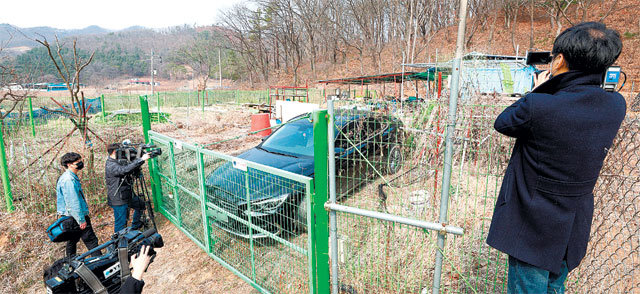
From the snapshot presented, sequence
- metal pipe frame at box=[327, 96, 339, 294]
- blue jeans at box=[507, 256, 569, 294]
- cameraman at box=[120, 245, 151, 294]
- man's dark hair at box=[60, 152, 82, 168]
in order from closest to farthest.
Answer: blue jeans at box=[507, 256, 569, 294] < cameraman at box=[120, 245, 151, 294] < metal pipe frame at box=[327, 96, 339, 294] < man's dark hair at box=[60, 152, 82, 168]

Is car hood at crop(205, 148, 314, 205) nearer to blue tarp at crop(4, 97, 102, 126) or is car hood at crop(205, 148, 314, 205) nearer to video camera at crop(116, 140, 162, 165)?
video camera at crop(116, 140, 162, 165)

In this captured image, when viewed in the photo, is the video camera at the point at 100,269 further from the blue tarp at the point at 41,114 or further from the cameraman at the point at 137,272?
the blue tarp at the point at 41,114

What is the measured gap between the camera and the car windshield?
518cm

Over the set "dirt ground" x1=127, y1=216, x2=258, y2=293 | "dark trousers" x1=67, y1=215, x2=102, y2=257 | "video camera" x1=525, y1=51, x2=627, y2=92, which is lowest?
"dirt ground" x1=127, y1=216, x2=258, y2=293

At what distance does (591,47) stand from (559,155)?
51cm

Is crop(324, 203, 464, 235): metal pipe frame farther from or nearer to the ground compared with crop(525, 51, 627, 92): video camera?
nearer to the ground

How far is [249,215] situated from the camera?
330 centimetres

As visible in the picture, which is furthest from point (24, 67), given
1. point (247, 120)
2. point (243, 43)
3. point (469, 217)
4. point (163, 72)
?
point (163, 72)

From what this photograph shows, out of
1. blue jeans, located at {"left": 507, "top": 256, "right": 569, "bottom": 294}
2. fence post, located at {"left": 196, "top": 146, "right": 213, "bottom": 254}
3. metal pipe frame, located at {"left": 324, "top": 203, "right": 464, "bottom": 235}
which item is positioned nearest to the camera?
blue jeans, located at {"left": 507, "top": 256, "right": 569, "bottom": 294}

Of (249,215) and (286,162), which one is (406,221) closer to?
(249,215)

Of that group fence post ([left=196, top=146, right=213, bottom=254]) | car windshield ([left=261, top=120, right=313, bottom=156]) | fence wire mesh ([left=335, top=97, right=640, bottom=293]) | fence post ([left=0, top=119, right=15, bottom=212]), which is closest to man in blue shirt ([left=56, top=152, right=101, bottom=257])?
fence post ([left=196, top=146, right=213, bottom=254])

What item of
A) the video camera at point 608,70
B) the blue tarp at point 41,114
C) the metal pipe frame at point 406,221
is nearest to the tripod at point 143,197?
the blue tarp at point 41,114

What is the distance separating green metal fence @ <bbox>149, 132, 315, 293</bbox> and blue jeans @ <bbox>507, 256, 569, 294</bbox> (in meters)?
1.52

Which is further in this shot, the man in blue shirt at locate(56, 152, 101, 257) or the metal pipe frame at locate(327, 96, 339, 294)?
the man in blue shirt at locate(56, 152, 101, 257)
